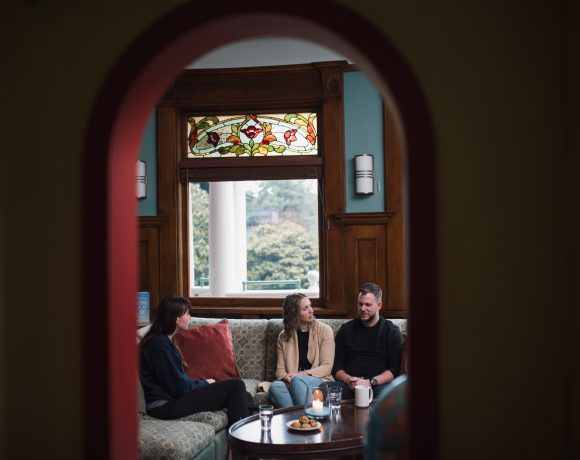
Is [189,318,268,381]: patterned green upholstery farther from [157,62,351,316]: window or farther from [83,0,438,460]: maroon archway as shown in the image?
[83,0,438,460]: maroon archway

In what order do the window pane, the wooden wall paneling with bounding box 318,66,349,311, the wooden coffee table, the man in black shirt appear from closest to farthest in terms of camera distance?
the wooden coffee table, the man in black shirt, the wooden wall paneling with bounding box 318,66,349,311, the window pane

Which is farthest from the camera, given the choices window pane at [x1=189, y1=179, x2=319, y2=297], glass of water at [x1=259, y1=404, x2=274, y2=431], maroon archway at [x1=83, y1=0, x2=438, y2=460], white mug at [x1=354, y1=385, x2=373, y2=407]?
window pane at [x1=189, y1=179, x2=319, y2=297]

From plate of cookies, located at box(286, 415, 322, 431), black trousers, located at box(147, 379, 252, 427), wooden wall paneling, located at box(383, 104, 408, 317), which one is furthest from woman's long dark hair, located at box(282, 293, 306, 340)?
plate of cookies, located at box(286, 415, 322, 431)

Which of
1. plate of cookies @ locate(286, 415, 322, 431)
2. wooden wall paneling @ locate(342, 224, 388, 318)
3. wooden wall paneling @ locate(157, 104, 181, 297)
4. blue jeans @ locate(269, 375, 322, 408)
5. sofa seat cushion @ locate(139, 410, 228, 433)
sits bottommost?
sofa seat cushion @ locate(139, 410, 228, 433)

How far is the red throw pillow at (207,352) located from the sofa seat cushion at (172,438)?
0.76 metres

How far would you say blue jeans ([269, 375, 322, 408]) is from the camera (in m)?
4.14

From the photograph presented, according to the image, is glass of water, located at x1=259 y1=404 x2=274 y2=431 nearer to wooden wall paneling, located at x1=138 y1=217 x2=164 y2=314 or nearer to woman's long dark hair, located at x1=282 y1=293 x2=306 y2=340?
woman's long dark hair, located at x1=282 y1=293 x2=306 y2=340

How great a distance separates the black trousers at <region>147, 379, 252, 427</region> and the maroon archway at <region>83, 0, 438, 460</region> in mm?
1684

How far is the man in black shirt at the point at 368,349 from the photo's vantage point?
13.8 feet

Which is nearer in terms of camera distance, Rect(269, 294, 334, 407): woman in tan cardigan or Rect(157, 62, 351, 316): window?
Rect(269, 294, 334, 407): woman in tan cardigan

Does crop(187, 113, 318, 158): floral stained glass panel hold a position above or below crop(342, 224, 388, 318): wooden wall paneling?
above

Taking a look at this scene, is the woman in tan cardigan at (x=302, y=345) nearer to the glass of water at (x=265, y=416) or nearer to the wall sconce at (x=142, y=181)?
the glass of water at (x=265, y=416)
